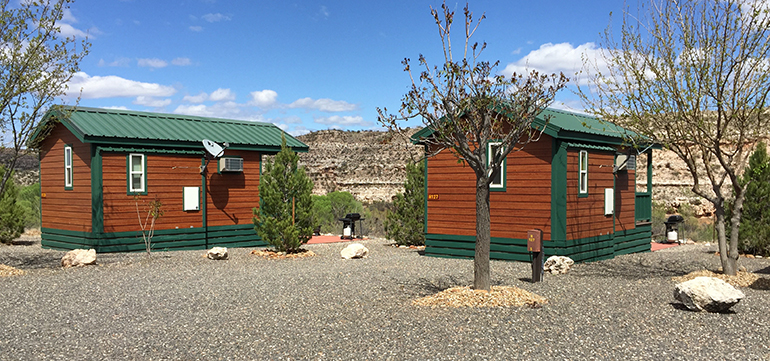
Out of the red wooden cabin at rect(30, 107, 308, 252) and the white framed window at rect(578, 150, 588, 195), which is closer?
the white framed window at rect(578, 150, 588, 195)

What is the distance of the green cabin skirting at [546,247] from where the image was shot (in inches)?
517

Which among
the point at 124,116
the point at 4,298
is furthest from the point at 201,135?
the point at 4,298

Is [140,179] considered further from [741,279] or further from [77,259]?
[741,279]

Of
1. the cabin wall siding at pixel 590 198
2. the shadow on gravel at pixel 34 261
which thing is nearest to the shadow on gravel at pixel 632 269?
the cabin wall siding at pixel 590 198

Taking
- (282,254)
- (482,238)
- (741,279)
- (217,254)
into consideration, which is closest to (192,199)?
(217,254)

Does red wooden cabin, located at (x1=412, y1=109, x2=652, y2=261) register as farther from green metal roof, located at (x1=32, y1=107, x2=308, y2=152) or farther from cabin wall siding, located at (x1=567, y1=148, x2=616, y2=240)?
green metal roof, located at (x1=32, y1=107, x2=308, y2=152)

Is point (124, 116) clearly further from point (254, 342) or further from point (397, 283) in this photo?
point (254, 342)

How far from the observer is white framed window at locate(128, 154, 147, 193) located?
15.7 m

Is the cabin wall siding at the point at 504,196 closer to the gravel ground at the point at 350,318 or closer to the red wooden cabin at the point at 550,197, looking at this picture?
the red wooden cabin at the point at 550,197

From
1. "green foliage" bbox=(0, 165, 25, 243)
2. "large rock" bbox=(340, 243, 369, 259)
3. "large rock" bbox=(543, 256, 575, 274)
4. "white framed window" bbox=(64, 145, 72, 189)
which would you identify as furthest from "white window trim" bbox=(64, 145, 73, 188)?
"large rock" bbox=(543, 256, 575, 274)

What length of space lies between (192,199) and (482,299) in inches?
418

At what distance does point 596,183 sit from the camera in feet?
46.1

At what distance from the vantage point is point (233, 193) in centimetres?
1745

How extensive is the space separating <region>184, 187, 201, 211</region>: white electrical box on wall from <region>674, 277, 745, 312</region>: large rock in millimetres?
12386
